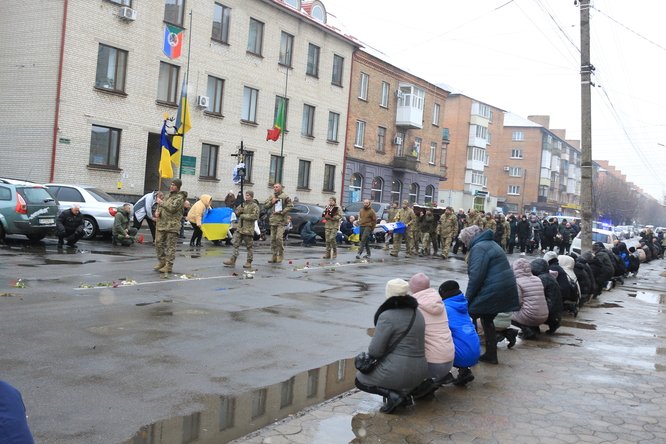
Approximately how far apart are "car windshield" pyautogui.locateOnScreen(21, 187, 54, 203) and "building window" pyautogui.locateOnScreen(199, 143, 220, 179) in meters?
13.9

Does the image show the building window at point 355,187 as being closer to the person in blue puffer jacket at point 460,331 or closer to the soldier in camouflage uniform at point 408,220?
the soldier in camouflage uniform at point 408,220

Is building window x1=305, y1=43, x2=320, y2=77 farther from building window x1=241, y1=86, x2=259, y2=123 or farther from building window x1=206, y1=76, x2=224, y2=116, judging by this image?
building window x1=206, y1=76, x2=224, y2=116

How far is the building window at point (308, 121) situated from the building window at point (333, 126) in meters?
1.58

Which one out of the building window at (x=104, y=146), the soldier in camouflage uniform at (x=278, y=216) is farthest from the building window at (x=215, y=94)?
the soldier in camouflage uniform at (x=278, y=216)

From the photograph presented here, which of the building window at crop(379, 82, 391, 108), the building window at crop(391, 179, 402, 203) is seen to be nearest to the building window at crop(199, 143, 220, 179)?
the building window at crop(379, 82, 391, 108)

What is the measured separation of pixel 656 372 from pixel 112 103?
22.8 m

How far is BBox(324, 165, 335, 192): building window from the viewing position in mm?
38531

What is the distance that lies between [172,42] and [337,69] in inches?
569

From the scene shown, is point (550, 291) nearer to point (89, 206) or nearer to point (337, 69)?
point (89, 206)

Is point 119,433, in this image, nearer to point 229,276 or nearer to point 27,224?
point 229,276

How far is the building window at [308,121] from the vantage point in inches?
1439

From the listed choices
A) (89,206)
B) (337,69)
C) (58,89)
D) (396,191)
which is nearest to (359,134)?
(337,69)

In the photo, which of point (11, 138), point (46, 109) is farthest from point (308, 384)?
point (11, 138)

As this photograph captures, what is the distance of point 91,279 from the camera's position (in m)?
11.2
